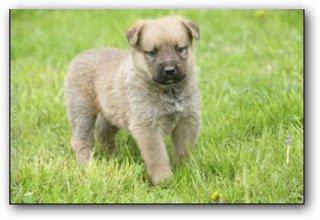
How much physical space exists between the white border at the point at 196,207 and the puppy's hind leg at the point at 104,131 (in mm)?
910

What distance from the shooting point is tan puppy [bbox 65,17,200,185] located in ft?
15.2

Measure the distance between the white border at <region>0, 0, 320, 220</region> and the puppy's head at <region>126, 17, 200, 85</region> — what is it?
259mm

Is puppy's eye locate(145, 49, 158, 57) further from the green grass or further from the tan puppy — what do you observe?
the green grass

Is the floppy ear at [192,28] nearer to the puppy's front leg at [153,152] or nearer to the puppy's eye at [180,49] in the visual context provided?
the puppy's eye at [180,49]

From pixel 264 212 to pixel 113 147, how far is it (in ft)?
4.44

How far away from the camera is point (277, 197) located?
176 inches

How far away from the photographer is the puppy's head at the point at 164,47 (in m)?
4.59

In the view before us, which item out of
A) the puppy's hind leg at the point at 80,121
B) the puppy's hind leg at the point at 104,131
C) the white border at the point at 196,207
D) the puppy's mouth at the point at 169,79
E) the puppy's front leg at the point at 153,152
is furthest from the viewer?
the puppy's hind leg at the point at 104,131

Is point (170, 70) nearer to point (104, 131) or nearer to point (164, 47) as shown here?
point (164, 47)

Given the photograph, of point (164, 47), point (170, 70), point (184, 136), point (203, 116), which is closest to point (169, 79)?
point (170, 70)

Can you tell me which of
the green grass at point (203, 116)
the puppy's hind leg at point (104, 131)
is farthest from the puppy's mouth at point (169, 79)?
the puppy's hind leg at point (104, 131)

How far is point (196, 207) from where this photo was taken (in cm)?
451

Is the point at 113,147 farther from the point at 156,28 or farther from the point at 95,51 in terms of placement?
the point at 156,28
